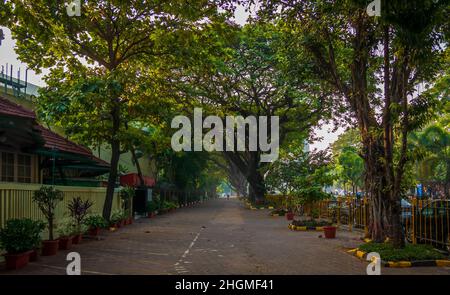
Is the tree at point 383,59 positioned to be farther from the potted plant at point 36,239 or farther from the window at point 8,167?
the window at point 8,167

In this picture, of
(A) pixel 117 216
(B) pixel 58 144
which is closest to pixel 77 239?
(B) pixel 58 144

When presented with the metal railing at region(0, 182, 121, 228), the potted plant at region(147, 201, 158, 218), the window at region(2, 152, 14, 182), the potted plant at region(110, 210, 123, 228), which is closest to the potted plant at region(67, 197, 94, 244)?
the metal railing at region(0, 182, 121, 228)

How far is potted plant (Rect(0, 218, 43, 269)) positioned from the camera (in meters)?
10.1

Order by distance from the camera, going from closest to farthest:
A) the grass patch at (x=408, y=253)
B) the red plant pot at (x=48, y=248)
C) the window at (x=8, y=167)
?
the grass patch at (x=408, y=253) < the red plant pot at (x=48, y=248) < the window at (x=8, y=167)

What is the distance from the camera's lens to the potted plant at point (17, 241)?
10.1 m

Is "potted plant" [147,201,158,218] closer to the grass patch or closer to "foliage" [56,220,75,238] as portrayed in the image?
"foliage" [56,220,75,238]

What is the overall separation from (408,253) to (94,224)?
10835 millimetres

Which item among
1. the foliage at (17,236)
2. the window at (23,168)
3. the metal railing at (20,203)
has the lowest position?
the foliage at (17,236)

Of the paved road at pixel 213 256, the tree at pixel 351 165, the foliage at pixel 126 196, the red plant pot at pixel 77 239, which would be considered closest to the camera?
the paved road at pixel 213 256

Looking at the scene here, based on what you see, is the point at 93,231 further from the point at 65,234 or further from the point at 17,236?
the point at 17,236

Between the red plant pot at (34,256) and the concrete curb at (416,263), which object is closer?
the concrete curb at (416,263)

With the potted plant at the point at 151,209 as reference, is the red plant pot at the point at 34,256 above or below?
above

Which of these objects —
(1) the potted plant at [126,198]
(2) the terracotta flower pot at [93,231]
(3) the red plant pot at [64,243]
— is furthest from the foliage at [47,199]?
(1) the potted plant at [126,198]

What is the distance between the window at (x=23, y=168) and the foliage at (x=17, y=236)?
6.45 meters
